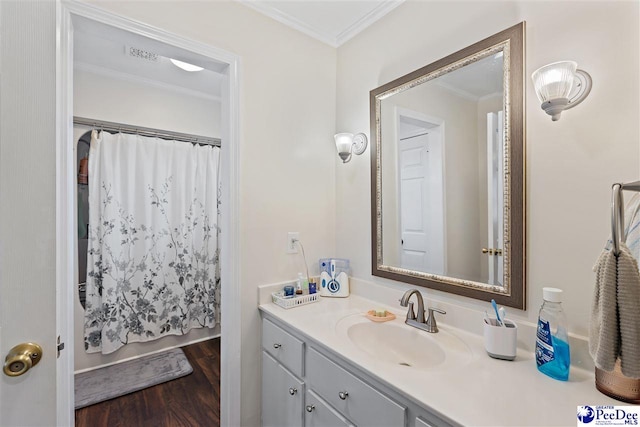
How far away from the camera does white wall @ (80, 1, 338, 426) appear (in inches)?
59.0

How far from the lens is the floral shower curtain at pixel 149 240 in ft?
7.52

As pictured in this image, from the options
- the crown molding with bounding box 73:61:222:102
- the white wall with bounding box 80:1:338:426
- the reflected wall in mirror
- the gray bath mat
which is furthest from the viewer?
the crown molding with bounding box 73:61:222:102

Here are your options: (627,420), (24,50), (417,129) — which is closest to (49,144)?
(24,50)

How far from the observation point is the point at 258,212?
5.20 feet

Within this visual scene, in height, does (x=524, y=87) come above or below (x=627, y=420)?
above

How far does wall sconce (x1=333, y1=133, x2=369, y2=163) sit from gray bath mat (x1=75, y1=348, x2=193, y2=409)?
2131 mm

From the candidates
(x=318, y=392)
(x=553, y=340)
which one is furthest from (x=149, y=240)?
(x=553, y=340)

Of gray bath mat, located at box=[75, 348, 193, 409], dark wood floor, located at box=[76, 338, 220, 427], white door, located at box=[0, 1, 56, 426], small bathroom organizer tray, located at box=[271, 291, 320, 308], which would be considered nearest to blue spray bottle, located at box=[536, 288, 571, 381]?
small bathroom organizer tray, located at box=[271, 291, 320, 308]

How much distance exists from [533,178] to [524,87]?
0.34 m

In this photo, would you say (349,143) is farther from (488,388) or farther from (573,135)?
(488,388)

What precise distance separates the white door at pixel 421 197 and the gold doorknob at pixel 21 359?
1423 millimetres

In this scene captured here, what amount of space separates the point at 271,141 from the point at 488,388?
1449 millimetres

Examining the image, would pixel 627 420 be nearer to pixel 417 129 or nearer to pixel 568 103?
pixel 568 103

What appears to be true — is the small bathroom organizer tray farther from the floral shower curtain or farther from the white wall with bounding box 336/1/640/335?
the floral shower curtain
